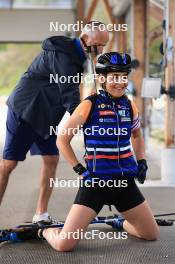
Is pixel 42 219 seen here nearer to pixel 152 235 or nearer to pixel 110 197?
pixel 110 197

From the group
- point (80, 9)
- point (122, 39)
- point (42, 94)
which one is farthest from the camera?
point (80, 9)

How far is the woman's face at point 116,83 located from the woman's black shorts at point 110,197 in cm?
54

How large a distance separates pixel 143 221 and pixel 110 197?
0.88 feet

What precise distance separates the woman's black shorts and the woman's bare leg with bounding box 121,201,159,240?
4cm

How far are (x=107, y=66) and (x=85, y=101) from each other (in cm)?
25

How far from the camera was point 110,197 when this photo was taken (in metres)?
3.40

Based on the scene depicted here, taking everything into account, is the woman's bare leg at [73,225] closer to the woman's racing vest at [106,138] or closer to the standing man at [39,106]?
the woman's racing vest at [106,138]

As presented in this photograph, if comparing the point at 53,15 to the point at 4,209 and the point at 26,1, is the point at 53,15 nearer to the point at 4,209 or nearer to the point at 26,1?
the point at 26,1

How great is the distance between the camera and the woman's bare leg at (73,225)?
329 centimetres

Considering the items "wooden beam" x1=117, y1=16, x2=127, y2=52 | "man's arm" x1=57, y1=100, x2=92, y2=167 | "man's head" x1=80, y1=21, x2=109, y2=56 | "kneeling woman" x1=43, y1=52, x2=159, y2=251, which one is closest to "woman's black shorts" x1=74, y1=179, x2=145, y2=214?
"kneeling woman" x1=43, y1=52, x2=159, y2=251

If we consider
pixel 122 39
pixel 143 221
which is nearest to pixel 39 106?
pixel 143 221

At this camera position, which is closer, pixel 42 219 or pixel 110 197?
pixel 110 197

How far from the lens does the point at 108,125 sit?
332 cm

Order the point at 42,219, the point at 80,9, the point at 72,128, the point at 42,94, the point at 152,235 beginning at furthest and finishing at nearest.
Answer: the point at 80,9
the point at 42,219
the point at 42,94
the point at 152,235
the point at 72,128
